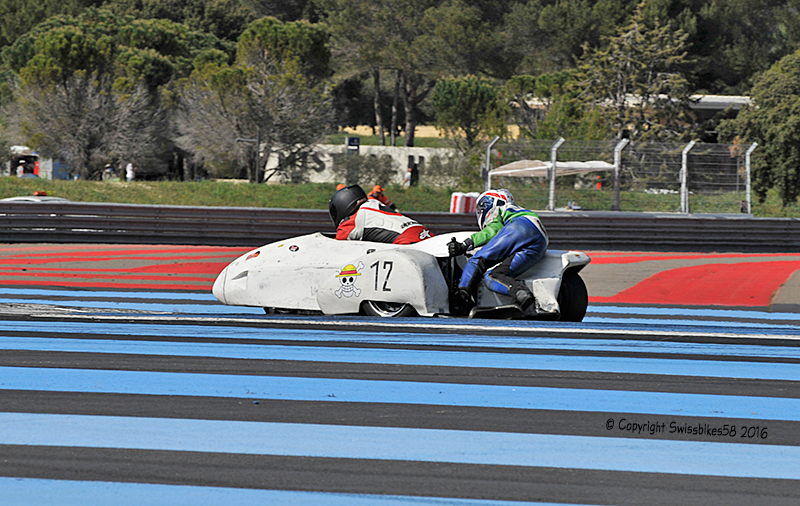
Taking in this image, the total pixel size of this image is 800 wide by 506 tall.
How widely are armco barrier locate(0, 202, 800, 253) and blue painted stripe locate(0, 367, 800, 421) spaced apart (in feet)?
44.0

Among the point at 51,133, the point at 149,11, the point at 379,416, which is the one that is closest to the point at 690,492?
the point at 379,416

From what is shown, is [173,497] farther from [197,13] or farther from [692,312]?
[197,13]

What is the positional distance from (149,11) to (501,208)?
209ft

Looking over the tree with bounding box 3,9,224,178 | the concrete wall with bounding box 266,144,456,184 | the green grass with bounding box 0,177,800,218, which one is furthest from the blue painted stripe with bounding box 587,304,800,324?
the tree with bounding box 3,9,224,178

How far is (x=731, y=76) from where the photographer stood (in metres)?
61.3

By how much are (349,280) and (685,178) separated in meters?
16.0

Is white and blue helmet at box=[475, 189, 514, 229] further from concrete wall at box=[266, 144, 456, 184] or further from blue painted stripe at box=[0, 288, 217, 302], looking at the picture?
concrete wall at box=[266, 144, 456, 184]

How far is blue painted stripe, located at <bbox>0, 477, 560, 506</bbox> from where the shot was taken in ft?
9.78

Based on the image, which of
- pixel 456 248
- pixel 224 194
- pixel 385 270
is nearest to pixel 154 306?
pixel 385 270

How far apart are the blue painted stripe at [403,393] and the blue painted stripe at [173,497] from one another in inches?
46.0

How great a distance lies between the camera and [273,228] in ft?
60.5

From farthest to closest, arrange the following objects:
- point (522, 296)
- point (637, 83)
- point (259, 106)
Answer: point (637, 83) < point (259, 106) < point (522, 296)

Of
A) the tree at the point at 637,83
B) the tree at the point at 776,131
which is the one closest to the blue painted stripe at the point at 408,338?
the tree at the point at 776,131

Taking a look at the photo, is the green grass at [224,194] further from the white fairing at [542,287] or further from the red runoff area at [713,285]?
the white fairing at [542,287]
